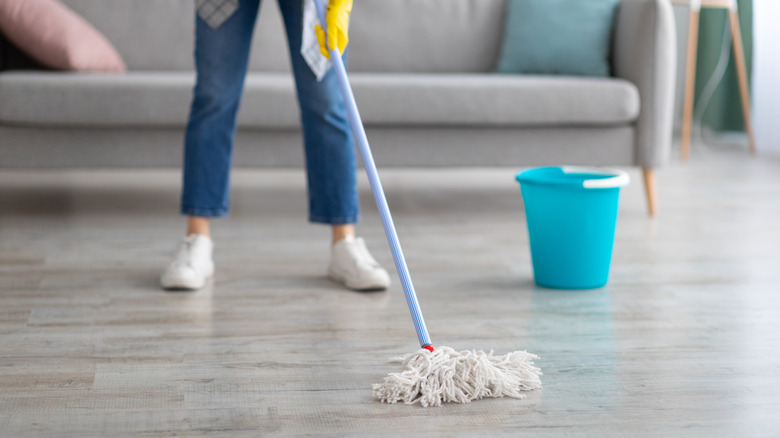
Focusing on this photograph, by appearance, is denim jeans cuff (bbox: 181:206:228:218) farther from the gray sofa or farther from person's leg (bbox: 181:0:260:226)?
the gray sofa

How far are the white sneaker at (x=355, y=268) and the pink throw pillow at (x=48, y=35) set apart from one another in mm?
1181

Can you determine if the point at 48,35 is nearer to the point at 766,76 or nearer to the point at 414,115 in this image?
the point at 414,115

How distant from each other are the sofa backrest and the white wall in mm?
1549

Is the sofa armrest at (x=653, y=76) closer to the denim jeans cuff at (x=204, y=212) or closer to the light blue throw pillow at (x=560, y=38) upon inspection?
the light blue throw pillow at (x=560, y=38)

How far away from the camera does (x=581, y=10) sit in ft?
9.43

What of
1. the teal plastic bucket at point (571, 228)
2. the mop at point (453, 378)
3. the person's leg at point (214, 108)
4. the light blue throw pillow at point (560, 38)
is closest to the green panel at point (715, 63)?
the light blue throw pillow at point (560, 38)

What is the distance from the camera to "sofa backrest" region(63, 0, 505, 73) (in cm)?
290

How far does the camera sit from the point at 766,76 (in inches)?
157

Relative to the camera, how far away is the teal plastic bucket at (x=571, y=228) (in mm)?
1696

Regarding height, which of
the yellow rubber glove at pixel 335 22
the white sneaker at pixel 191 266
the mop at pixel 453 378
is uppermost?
the yellow rubber glove at pixel 335 22

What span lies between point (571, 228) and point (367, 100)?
3.00 feet

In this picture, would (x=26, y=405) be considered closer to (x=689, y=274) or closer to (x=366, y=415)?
(x=366, y=415)

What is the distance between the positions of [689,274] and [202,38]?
1139 millimetres

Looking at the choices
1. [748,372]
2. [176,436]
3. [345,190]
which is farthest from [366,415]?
[345,190]
